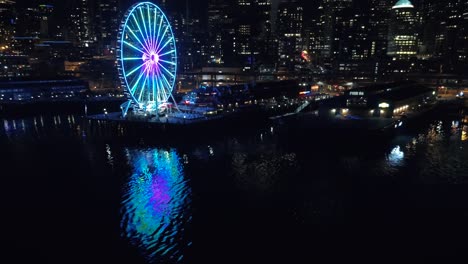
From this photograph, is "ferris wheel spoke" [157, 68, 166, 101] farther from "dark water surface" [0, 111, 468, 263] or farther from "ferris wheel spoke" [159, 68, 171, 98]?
"dark water surface" [0, 111, 468, 263]

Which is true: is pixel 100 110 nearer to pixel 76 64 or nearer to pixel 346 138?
pixel 346 138

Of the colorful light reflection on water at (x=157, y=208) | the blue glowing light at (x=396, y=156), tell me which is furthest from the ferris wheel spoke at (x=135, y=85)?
the blue glowing light at (x=396, y=156)

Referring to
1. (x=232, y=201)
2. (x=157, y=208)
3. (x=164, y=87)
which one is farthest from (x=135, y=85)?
(x=232, y=201)

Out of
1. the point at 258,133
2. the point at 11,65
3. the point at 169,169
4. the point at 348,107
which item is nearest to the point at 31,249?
the point at 169,169

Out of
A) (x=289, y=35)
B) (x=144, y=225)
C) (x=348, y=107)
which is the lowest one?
(x=144, y=225)

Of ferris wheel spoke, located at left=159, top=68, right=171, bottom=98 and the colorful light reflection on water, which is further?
ferris wheel spoke, located at left=159, top=68, right=171, bottom=98

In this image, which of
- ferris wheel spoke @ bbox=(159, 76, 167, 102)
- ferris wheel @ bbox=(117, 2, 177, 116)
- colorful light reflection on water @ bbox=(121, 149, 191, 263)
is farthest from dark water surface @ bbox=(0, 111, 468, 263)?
ferris wheel spoke @ bbox=(159, 76, 167, 102)

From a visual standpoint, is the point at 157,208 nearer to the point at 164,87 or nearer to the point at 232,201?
the point at 232,201
